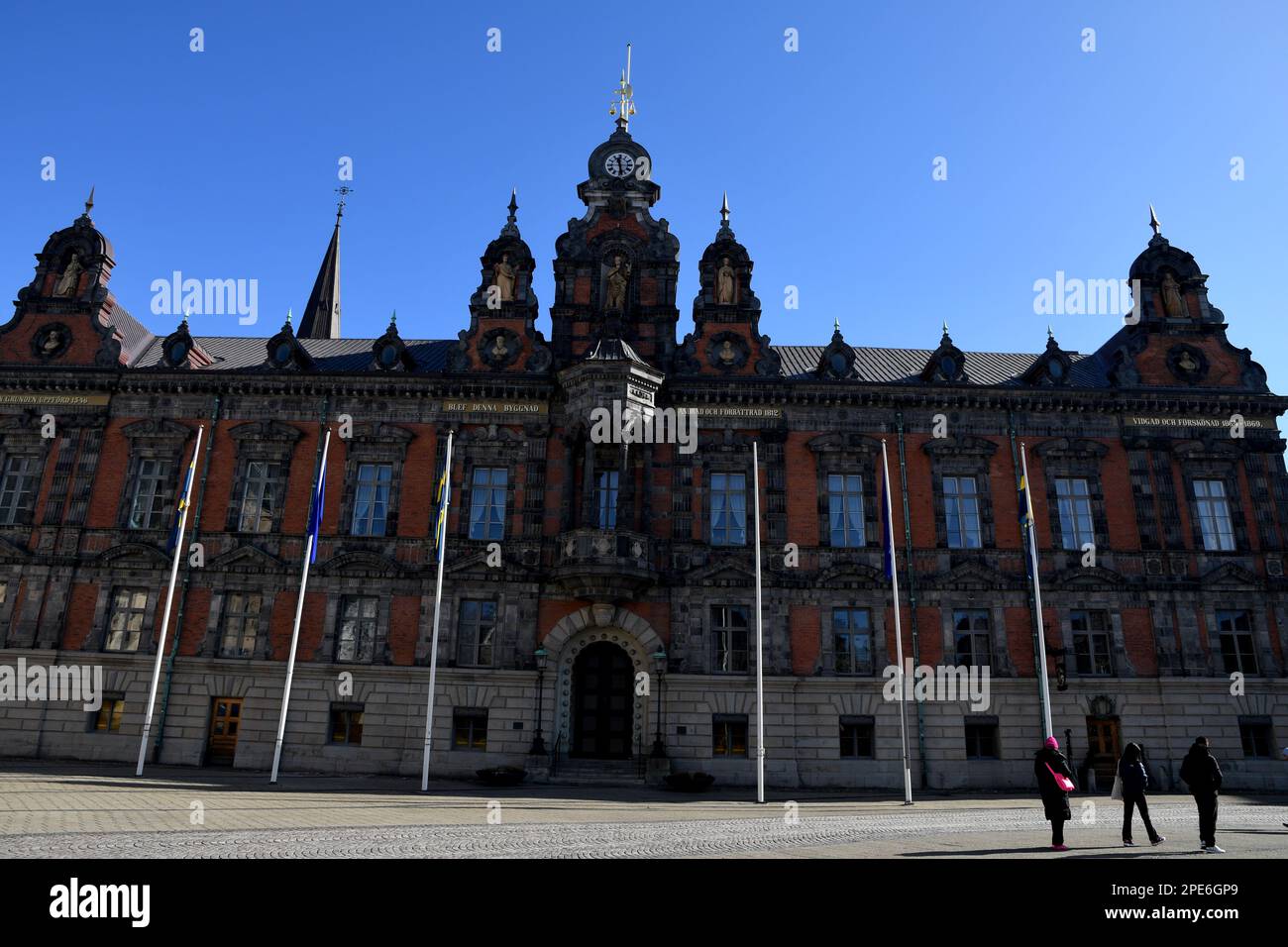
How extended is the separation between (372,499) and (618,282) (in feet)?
41.5

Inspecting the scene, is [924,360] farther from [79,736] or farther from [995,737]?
[79,736]

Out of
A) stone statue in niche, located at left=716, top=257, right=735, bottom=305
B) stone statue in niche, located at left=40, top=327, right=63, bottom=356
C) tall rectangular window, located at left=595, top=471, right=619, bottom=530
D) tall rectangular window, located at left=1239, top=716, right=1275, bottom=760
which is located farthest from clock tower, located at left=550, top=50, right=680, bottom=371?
tall rectangular window, located at left=1239, top=716, right=1275, bottom=760

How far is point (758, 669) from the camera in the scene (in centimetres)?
2473

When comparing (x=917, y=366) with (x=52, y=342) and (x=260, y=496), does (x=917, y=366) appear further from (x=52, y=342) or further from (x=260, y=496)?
(x=52, y=342)

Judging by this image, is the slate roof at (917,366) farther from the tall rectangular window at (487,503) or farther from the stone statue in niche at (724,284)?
the tall rectangular window at (487,503)

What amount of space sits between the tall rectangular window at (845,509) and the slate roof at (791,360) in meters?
4.11

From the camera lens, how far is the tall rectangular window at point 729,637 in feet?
92.3

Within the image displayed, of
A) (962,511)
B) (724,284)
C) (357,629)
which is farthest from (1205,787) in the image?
(357,629)

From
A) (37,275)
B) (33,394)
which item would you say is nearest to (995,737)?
(33,394)

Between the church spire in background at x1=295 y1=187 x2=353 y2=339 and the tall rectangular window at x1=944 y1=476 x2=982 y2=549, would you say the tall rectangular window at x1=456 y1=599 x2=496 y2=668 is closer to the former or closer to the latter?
the tall rectangular window at x1=944 y1=476 x2=982 y2=549

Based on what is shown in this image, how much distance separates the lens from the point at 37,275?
3291 cm

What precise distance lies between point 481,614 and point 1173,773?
24051 mm
